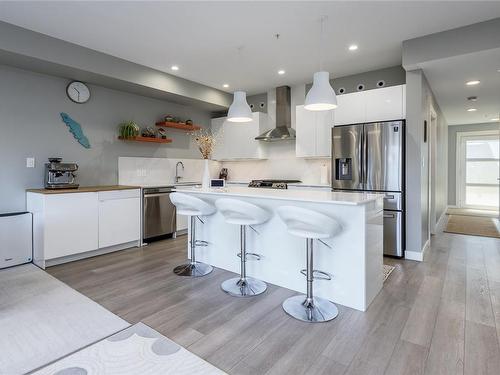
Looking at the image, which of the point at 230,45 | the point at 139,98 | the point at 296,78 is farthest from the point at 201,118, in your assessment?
the point at 230,45

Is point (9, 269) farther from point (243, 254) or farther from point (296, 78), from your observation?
point (296, 78)

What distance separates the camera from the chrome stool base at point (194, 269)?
10.7ft

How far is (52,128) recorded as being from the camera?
13.2ft

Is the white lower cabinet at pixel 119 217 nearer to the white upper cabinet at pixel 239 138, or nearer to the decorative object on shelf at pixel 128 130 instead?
the decorative object on shelf at pixel 128 130

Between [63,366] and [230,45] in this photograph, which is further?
[230,45]

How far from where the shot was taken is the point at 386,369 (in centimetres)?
172

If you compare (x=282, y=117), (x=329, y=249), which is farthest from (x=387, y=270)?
(x=282, y=117)

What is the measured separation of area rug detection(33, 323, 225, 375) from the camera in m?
1.71

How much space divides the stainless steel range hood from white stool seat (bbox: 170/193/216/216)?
2.57m

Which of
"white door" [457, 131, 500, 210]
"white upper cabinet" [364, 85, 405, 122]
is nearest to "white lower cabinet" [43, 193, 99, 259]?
"white upper cabinet" [364, 85, 405, 122]

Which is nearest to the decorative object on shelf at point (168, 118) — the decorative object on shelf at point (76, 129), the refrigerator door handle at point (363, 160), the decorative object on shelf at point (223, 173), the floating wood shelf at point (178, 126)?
the floating wood shelf at point (178, 126)

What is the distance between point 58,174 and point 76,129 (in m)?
0.77

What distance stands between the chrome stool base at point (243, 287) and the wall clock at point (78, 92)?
3399 mm

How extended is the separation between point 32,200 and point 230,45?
3.15 metres
